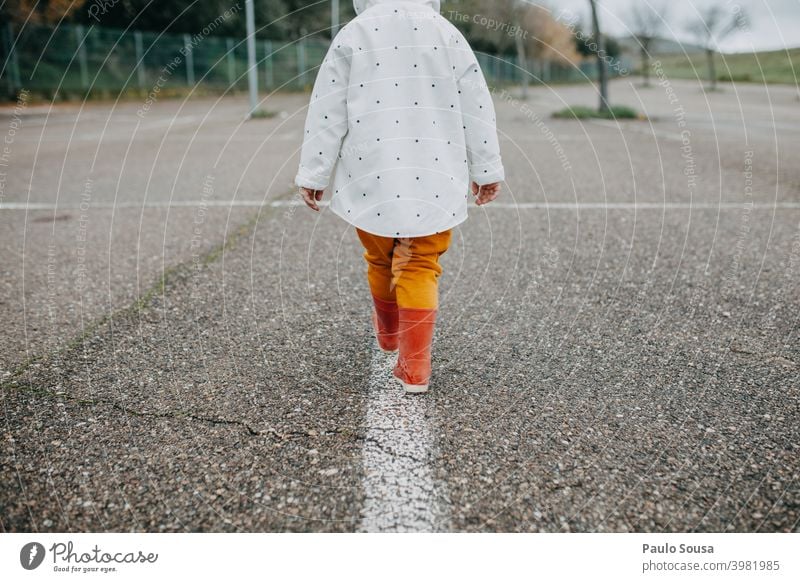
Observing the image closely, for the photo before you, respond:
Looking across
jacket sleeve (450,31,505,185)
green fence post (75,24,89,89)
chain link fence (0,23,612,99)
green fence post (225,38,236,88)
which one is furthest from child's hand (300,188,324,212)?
green fence post (225,38,236,88)

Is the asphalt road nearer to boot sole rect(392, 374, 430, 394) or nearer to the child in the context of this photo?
boot sole rect(392, 374, 430, 394)

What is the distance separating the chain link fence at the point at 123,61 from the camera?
76.3 ft

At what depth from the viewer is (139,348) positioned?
126 inches

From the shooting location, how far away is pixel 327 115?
266cm

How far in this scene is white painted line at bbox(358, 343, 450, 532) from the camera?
200cm

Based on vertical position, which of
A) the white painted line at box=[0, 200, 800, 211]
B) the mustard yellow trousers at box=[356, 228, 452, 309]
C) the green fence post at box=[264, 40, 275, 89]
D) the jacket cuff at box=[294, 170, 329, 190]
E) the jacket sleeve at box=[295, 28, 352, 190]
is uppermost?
the jacket sleeve at box=[295, 28, 352, 190]

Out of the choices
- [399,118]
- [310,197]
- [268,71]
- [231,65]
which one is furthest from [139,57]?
[399,118]

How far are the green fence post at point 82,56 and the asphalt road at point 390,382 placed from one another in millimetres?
21877

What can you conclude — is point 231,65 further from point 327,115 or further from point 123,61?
point 327,115

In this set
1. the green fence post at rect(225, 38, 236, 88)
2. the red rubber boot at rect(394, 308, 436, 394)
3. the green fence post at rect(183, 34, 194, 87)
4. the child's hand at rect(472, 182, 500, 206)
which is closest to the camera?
the red rubber boot at rect(394, 308, 436, 394)

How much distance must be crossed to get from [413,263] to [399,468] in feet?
Result: 2.84
